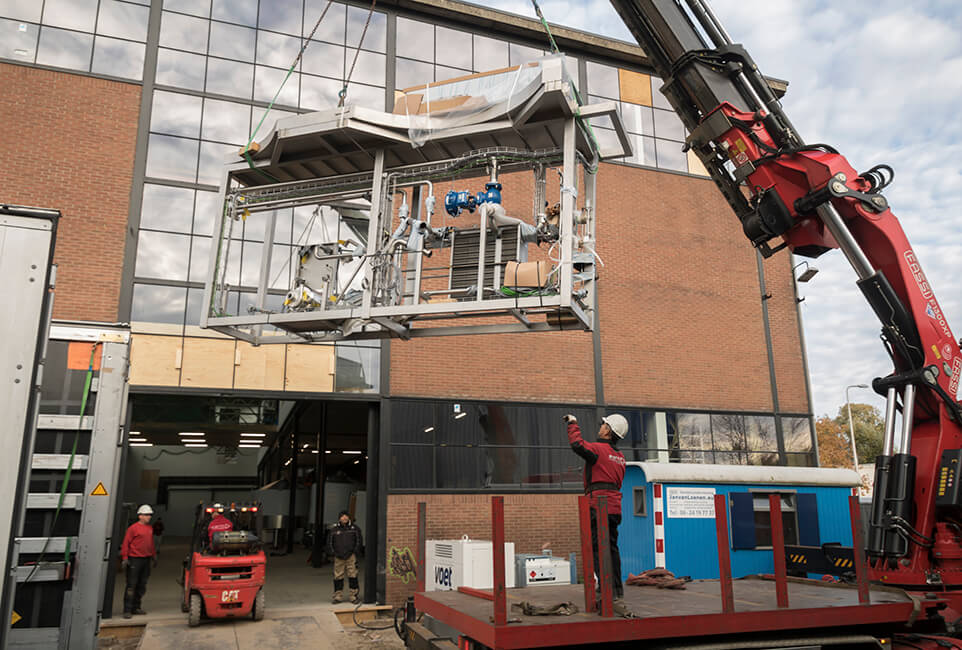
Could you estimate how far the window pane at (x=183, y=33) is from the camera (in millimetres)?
16453

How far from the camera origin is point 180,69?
16.4 meters

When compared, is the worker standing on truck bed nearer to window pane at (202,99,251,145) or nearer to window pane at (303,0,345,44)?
window pane at (202,99,251,145)

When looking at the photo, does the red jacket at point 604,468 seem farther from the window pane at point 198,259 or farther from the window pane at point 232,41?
the window pane at point 232,41

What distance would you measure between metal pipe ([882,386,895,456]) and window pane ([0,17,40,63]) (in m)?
17.3

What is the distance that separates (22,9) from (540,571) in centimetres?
1585

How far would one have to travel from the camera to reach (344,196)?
9758mm

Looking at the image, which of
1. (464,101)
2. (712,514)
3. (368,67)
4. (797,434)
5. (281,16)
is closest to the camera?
(464,101)

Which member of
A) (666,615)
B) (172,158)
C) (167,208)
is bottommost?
(666,615)

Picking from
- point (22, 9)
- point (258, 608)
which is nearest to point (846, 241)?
point (258, 608)

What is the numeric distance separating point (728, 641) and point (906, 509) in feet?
12.1

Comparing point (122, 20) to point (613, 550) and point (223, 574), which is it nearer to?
point (223, 574)

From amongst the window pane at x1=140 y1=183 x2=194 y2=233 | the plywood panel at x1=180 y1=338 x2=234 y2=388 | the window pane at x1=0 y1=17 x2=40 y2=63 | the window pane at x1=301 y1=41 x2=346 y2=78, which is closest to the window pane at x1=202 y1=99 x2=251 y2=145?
the window pane at x1=140 y1=183 x2=194 y2=233


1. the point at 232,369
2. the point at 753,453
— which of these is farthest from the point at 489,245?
the point at 753,453

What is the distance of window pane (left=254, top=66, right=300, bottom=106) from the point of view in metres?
17.0
